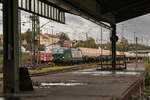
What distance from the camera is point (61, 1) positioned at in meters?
14.1

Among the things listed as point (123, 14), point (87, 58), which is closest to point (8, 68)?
point (123, 14)

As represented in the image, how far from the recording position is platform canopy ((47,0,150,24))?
15598 millimetres

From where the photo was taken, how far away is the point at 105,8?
68.0 feet

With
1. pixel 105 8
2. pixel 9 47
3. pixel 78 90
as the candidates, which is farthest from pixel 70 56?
pixel 9 47

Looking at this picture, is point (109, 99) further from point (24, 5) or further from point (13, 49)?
point (24, 5)

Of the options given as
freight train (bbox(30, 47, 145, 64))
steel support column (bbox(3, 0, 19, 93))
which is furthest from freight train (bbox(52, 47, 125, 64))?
steel support column (bbox(3, 0, 19, 93))

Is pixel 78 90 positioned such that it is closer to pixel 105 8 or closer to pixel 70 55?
pixel 105 8

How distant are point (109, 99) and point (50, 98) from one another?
197 centimetres

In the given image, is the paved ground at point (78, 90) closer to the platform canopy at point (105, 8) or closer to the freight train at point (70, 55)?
the platform canopy at point (105, 8)

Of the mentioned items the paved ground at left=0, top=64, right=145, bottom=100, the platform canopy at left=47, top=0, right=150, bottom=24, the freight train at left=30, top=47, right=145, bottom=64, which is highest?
the platform canopy at left=47, top=0, right=150, bottom=24

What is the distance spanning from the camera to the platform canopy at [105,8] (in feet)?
51.2

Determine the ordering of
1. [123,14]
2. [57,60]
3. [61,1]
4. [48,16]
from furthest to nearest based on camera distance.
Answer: [57,60]
[123,14]
[48,16]
[61,1]

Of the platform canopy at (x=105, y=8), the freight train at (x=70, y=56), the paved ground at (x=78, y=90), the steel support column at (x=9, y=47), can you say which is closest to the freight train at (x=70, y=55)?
the freight train at (x=70, y=56)

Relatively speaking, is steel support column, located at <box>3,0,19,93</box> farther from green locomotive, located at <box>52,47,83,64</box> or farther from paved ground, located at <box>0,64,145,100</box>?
green locomotive, located at <box>52,47,83,64</box>
